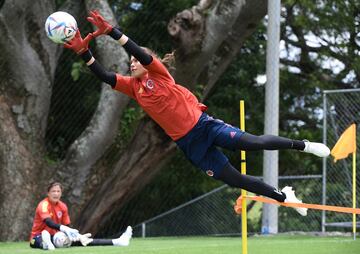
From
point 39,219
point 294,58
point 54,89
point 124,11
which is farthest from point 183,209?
point 294,58

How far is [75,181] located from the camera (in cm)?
1413

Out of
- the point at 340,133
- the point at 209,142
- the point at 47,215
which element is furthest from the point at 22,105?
the point at 209,142

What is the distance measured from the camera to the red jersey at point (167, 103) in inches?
292

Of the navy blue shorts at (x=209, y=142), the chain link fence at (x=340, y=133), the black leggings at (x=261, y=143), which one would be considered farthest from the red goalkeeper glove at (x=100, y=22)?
the chain link fence at (x=340, y=133)

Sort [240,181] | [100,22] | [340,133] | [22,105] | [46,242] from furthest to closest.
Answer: [340,133] < [22,105] < [46,242] < [240,181] < [100,22]

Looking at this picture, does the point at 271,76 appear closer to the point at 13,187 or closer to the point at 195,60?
the point at 195,60

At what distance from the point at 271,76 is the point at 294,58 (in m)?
8.34

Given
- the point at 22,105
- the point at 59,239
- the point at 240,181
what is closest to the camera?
the point at 240,181

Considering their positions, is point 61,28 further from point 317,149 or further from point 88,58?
point 317,149

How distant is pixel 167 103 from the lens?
7.42m

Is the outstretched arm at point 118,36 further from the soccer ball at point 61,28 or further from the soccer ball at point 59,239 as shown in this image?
the soccer ball at point 59,239

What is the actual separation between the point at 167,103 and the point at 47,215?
11.8 feet

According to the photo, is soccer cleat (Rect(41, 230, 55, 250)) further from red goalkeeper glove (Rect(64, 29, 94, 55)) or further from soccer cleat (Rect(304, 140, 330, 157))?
soccer cleat (Rect(304, 140, 330, 157))

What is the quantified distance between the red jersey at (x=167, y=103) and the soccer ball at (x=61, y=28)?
0.79 meters
